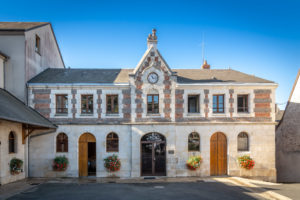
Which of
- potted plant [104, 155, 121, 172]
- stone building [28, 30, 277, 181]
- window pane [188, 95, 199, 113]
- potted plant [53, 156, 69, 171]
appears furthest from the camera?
window pane [188, 95, 199, 113]

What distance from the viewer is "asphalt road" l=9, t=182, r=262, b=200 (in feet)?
31.9

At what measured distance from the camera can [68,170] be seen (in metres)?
13.8

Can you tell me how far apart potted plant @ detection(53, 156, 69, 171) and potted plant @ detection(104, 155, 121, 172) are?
2.45 meters

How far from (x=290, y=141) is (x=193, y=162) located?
9386 mm

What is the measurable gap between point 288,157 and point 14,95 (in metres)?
20.6

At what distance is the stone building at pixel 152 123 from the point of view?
45.9ft

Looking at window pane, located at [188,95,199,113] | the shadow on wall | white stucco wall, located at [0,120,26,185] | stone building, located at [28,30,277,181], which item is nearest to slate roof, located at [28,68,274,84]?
stone building, located at [28,30,277,181]

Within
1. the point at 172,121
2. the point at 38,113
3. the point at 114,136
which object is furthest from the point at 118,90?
the point at 38,113

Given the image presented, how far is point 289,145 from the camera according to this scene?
17906 millimetres

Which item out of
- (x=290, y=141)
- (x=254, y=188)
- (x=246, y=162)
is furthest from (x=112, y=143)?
(x=290, y=141)

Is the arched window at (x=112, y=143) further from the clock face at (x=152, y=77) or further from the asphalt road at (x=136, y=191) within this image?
the clock face at (x=152, y=77)

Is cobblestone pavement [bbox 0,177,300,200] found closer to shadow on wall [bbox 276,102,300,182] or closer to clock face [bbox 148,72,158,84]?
clock face [bbox 148,72,158,84]

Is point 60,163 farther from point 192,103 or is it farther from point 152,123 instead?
point 192,103

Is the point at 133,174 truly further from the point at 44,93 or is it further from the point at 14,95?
the point at 14,95
